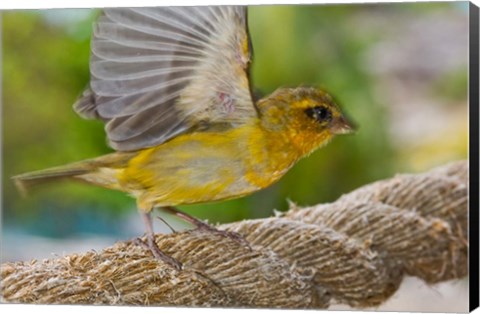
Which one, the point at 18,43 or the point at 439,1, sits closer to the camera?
the point at 439,1

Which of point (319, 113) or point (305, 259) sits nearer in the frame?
point (305, 259)

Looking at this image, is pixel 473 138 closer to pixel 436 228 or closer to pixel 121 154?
pixel 436 228

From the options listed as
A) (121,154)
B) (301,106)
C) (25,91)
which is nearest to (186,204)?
(121,154)

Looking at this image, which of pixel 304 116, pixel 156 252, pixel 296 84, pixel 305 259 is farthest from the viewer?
pixel 296 84

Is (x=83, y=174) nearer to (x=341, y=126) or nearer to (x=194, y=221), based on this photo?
(x=194, y=221)

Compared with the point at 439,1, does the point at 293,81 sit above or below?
below

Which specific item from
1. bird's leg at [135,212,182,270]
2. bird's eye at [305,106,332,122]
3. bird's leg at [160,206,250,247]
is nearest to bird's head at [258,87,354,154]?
bird's eye at [305,106,332,122]

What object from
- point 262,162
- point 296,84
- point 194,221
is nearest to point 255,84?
point 296,84

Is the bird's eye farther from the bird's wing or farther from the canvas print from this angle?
the bird's wing
